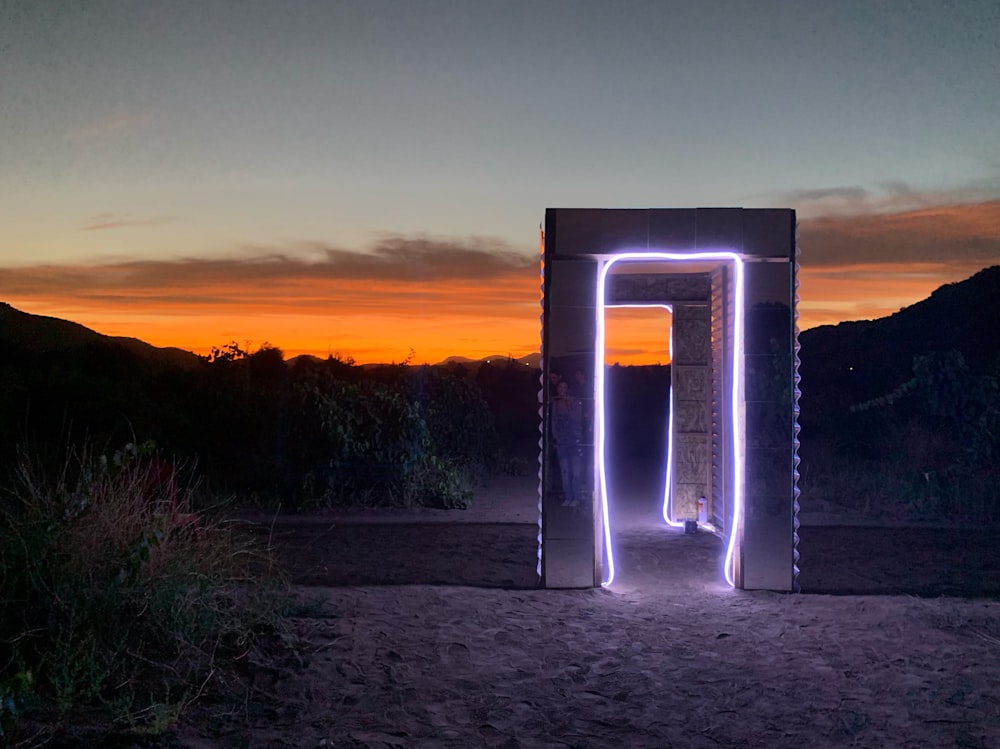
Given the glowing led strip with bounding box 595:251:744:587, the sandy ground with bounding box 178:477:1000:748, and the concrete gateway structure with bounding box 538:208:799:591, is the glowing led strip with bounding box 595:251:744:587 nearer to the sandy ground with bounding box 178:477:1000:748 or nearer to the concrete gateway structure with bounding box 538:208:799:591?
the concrete gateway structure with bounding box 538:208:799:591

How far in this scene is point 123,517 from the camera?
A: 5668 millimetres

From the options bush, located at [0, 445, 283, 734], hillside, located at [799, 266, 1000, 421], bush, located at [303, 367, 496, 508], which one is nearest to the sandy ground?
bush, located at [0, 445, 283, 734]

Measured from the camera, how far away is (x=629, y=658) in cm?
611

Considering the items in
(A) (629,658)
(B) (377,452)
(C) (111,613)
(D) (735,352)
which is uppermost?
(D) (735,352)

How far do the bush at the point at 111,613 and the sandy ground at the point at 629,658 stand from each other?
1.16 ft

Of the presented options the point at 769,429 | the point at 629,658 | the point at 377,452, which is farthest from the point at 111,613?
the point at 377,452

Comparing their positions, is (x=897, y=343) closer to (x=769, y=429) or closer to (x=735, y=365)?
(x=735, y=365)

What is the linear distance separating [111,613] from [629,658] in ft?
10.9

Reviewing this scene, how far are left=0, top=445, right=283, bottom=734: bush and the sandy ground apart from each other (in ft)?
1.16

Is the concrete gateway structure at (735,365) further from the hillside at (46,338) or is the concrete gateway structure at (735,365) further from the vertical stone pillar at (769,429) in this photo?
the hillside at (46,338)

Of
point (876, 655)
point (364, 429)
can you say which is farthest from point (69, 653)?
point (364, 429)

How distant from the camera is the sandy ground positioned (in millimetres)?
4805

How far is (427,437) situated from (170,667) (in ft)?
30.0

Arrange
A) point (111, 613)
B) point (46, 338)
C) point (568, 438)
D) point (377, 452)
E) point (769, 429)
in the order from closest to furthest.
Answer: point (111, 613) < point (769, 429) < point (568, 438) < point (377, 452) < point (46, 338)
